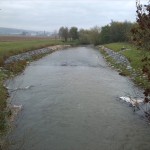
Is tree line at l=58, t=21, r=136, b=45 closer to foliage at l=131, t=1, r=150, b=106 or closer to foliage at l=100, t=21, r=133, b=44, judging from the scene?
foliage at l=100, t=21, r=133, b=44

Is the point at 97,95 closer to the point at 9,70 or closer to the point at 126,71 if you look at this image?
the point at 126,71

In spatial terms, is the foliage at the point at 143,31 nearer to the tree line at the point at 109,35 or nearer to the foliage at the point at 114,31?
the tree line at the point at 109,35

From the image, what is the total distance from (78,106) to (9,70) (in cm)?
1725

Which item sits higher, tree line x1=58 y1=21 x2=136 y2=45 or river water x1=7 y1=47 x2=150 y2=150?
tree line x1=58 y1=21 x2=136 y2=45

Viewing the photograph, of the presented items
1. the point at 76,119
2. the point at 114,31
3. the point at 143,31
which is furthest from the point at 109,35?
the point at 143,31

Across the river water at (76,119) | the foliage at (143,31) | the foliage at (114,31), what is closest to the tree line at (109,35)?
the foliage at (114,31)

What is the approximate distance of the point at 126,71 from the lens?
3456 cm

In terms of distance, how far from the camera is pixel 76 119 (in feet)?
58.7

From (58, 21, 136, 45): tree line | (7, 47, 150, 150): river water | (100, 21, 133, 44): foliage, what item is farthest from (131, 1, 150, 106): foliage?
(100, 21, 133, 44): foliage

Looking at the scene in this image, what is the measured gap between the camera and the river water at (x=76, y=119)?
47.7ft

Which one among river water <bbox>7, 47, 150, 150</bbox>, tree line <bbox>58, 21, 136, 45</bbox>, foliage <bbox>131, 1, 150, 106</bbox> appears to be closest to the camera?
foliage <bbox>131, 1, 150, 106</bbox>

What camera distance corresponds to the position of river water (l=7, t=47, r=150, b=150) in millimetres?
Answer: 14539

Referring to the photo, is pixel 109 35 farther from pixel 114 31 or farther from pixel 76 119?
pixel 76 119

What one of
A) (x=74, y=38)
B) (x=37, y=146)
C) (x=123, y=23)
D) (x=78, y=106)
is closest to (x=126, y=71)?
(x=78, y=106)
